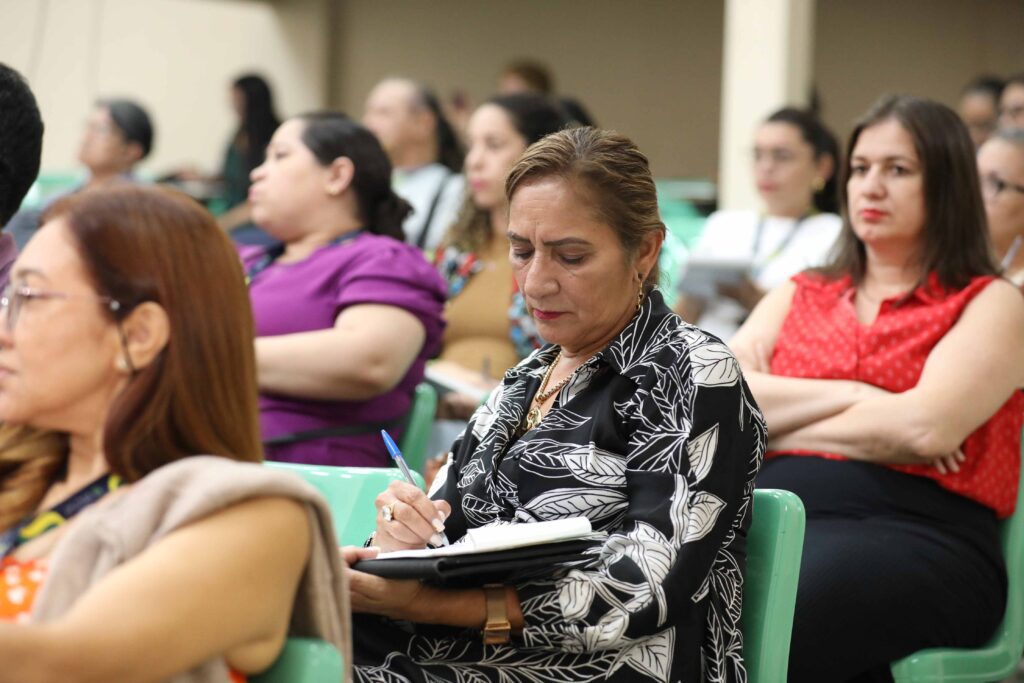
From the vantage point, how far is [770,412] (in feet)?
8.22

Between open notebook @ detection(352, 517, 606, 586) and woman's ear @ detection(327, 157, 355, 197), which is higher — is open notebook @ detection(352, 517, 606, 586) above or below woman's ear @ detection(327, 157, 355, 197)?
below

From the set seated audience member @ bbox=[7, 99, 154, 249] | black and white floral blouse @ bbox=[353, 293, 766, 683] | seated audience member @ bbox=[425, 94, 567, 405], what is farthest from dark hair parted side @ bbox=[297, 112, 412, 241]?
seated audience member @ bbox=[7, 99, 154, 249]

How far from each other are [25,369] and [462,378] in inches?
89.8

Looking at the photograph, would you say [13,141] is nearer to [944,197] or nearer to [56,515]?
[56,515]

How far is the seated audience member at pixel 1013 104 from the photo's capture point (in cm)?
527

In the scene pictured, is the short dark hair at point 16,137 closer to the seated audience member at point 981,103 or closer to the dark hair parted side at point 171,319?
the dark hair parted side at point 171,319

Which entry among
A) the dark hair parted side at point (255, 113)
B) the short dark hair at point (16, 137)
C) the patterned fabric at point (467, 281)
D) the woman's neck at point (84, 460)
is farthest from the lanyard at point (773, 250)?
the dark hair parted side at point (255, 113)

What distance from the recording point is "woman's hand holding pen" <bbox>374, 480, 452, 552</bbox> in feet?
5.98

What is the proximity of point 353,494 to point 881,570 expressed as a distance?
3.09 ft

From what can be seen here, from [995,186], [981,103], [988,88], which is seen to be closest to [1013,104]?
[981,103]

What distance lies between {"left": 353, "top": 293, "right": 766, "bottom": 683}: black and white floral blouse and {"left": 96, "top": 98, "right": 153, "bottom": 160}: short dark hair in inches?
202

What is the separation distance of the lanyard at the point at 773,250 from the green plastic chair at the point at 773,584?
2.57 meters

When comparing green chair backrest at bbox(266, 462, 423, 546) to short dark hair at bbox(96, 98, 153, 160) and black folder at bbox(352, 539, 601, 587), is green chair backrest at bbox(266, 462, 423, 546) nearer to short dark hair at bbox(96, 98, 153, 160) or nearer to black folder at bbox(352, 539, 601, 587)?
black folder at bbox(352, 539, 601, 587)

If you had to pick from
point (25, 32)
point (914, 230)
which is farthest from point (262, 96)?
point (914, 230)
